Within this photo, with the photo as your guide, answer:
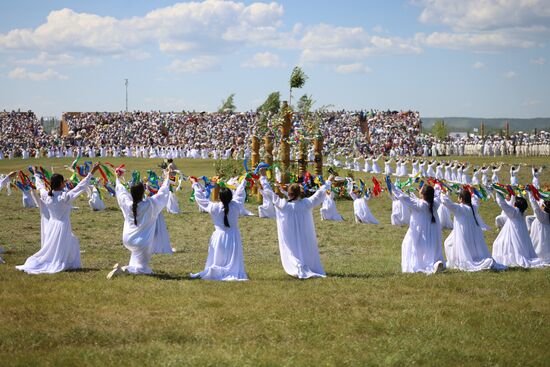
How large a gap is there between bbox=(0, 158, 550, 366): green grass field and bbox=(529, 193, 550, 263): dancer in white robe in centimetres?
96

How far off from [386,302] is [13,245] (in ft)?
33.5

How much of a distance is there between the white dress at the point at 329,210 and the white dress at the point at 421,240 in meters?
10.5

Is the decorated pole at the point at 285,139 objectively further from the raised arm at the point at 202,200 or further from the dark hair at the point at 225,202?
the dark hair at the point at 225,202

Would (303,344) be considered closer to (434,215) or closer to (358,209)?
(434,215)

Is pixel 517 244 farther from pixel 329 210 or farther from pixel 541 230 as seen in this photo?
pixel 329 210

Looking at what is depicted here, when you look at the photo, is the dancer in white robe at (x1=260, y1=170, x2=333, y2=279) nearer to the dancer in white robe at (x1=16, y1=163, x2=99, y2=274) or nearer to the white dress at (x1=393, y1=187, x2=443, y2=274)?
the white dress at (x1=393, y1=187, x2=443, y2=274)

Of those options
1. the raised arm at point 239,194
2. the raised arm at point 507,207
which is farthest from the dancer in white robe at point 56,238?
the raised arm at point 507,207

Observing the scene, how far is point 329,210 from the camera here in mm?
23906

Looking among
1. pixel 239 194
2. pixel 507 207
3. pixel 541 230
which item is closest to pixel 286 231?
pixel 239 194

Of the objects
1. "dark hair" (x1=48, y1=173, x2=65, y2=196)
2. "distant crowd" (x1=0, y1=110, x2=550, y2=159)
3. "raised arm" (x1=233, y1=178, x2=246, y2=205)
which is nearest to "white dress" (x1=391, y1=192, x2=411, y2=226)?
"raised arm" (x1=233, y1=178, x2=246, y2=205)

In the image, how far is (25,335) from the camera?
8742 mm

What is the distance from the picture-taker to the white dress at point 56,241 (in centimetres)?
1254

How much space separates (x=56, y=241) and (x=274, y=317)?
4853 millimetres

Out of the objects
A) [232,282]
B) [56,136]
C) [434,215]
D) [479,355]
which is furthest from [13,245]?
[56,136]
